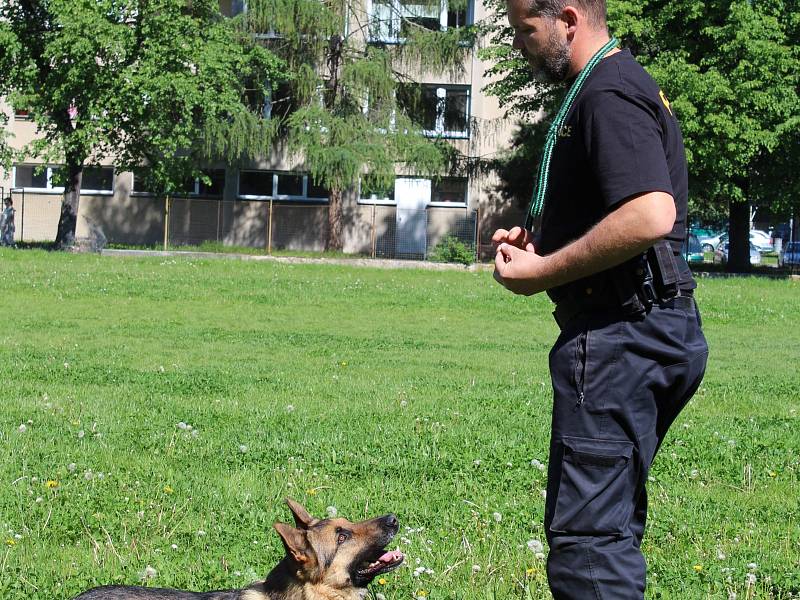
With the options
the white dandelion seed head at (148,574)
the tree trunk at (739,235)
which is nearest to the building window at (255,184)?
the tree trunk at (739,235)

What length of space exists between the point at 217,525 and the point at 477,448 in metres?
2.51

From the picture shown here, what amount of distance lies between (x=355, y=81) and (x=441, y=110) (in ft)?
21.1

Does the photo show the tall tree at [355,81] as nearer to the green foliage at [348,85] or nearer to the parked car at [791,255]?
the green foliage at [348,85]

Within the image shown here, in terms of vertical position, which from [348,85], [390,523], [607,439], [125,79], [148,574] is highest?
[348,85]

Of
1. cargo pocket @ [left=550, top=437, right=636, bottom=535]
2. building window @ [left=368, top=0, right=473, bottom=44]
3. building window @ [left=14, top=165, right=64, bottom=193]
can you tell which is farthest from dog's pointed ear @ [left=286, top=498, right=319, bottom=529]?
building window @ [left=14, top=165, right=64, bottom=193]

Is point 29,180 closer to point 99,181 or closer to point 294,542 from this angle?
point 99,181

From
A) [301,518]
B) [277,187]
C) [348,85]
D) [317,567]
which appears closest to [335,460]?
[301,518]

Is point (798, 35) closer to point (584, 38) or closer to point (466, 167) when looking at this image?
point (466, 167)

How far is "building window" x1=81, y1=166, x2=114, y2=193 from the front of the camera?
48344 mm

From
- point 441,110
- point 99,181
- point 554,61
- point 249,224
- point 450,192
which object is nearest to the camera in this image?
point 554,61

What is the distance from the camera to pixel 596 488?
10.2 feet

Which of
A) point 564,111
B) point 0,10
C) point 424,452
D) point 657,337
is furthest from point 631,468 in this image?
point 0,10

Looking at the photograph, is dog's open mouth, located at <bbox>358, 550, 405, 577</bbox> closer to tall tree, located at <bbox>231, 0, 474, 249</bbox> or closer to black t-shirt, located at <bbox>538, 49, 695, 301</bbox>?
black t-shirt, located at <bbox>538, 49, 695, 301</bbox>

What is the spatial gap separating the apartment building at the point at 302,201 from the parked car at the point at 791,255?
41.2 ft
